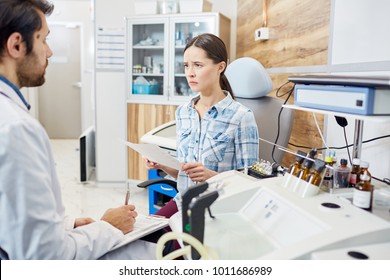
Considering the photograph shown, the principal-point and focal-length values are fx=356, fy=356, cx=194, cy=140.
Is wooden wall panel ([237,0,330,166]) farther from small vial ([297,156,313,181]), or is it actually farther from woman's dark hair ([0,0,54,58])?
woman's dark hair ([0,0,54,58])

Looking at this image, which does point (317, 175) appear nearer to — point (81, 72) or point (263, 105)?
point (263, 105)

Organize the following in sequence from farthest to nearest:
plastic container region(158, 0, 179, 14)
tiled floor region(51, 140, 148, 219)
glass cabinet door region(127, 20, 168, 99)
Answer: glass cabinet door region(127, 20, 168, 99)
plastic container region(158, 0, 179, 14)
tiled floor region(51, 140, 148, 219)

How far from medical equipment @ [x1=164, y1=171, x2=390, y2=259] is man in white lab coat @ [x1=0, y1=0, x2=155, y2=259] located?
0.78 feet

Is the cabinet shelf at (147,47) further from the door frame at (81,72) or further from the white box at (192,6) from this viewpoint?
the door frame at (81,72)

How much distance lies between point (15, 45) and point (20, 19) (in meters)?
0.07

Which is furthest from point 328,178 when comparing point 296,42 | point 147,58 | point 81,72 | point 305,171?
point 81,72

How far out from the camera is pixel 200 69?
5.44 feet

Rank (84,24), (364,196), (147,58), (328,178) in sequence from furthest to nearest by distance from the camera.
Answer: (84,24)
(147,58)
(328,178)
(364,196)

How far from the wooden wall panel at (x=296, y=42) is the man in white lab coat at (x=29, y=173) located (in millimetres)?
1252

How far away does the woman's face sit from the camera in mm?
1653

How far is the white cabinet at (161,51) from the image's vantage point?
11.3 ft

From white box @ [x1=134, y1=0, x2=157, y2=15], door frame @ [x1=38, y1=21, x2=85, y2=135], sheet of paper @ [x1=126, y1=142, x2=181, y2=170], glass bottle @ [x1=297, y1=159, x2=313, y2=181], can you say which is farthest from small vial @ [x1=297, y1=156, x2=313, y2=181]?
door frame @ [x1=38, y1=21, x2=85, y2=135]
